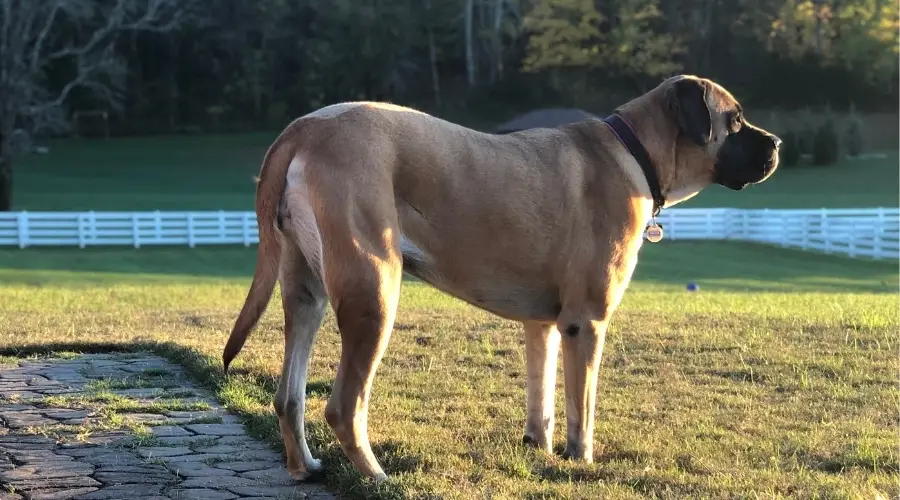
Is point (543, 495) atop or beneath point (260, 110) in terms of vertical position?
atop

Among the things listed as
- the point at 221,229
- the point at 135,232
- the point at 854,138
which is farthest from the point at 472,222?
the point at 854,138

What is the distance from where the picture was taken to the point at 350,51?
58.9 metres

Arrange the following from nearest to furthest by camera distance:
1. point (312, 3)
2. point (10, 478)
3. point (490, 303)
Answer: point (10, 478), point (490, 303), point (312, 3)

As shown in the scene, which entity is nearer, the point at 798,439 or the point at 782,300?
the point at 798,439

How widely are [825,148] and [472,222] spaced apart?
169ft

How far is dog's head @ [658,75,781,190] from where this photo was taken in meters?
5.52

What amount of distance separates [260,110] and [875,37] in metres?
35.8

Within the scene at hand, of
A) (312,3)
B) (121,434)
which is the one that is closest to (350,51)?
(312,3)

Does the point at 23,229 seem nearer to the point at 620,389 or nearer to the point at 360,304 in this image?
the point at 620,389

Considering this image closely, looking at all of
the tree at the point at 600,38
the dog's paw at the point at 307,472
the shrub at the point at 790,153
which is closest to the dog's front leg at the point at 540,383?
the dog's paw at the point at 307,472

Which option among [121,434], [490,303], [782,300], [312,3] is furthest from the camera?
[312,3]

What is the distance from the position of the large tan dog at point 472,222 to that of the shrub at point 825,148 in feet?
164

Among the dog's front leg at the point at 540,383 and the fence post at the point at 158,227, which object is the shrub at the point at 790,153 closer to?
the fence post at the point at 158,227

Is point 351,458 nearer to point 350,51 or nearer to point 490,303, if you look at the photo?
point 490,303
